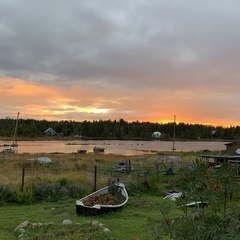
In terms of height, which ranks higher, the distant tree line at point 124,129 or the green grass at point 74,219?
the distant tree line at point 124,129

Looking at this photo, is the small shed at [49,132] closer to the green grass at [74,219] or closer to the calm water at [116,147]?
the calm water at [116,147]

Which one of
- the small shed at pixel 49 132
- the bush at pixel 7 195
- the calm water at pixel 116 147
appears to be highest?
the small shed at pixel 49 132

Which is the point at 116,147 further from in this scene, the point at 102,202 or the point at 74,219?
the point at 74,219

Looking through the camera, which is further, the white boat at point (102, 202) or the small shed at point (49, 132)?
the small shed at point (49, 132)

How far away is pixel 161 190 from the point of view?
14305 millimetres

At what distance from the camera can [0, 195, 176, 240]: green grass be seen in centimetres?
672

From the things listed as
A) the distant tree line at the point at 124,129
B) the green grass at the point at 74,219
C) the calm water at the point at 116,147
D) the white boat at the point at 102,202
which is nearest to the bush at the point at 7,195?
the green grass at the point at 74,219

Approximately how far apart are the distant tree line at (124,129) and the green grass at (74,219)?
500ft

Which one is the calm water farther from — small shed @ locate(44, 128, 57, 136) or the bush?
small shed @ locate(44, 128, 57, 136)

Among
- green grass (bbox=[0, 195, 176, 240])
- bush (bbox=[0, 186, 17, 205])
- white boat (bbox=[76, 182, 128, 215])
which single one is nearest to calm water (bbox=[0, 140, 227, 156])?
white boat (bbox=[76, 182, 128, 215])

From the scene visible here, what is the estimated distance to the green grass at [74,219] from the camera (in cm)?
672

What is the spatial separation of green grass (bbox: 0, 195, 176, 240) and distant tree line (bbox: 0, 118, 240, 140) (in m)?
152

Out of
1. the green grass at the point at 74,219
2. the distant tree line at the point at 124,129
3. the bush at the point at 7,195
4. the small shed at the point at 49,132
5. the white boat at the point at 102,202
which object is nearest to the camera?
the green grass at the point at 74,219

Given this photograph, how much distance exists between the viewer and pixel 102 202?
32.9ft
